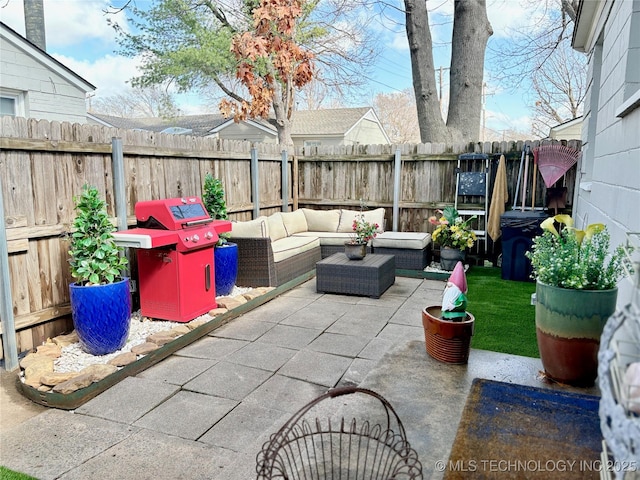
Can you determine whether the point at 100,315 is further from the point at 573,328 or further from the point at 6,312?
the point at 573,328

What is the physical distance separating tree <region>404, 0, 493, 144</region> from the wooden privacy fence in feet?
3.50

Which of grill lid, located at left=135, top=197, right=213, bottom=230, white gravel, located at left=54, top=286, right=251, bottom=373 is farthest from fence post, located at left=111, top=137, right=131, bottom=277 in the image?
white gravel, located at left=54, top=286, right=251, bottom=373

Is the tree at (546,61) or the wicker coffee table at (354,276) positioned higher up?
the tree at (546,61)

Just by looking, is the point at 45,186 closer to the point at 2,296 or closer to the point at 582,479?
the point at 2,296

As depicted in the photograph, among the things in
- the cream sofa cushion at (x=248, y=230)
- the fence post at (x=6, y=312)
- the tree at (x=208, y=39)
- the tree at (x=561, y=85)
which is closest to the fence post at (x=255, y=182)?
the cream sofa cushion at (x=248, y=230)

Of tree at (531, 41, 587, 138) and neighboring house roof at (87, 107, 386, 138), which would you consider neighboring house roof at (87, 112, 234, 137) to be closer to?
neighboring house roof at (87, 107, 386, 138)

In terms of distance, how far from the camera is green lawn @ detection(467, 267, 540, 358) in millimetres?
3573

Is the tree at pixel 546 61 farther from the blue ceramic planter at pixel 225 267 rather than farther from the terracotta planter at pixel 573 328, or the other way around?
the terracotta planter at pixel 573 328

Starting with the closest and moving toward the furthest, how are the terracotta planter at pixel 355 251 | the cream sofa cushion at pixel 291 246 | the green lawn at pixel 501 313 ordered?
the green lawn at pixel 501 313 → the terracotta planter at pixel 355 251 → the cream sofa cushion at pixel 291 246

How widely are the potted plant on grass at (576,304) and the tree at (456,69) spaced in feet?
19.2

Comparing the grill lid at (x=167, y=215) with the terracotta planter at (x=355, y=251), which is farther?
the terracotta planter at (x=355, y=251)

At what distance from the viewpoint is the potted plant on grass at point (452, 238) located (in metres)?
6.07

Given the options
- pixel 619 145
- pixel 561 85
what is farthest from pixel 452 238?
pixel 561 85

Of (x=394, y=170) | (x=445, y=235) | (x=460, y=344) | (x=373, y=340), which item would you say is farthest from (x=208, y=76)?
(x=460, y=344)
